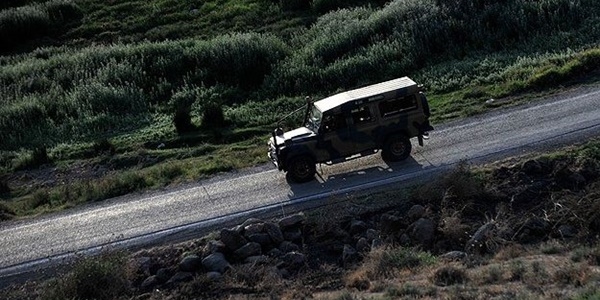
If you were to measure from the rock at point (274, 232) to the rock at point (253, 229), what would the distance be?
0.31ft

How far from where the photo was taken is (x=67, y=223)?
69.6 ft

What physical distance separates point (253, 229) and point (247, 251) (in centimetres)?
69

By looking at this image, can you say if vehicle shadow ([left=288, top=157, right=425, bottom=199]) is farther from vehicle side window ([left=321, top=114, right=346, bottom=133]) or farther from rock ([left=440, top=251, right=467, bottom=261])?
rock ([left=440, top=251, right=467, bottom=261])

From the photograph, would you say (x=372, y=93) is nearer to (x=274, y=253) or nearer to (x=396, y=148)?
(x=396, y=148)

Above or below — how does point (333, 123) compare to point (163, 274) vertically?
above

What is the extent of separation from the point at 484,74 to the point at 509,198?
1081cm

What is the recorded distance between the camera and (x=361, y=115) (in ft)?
69.9

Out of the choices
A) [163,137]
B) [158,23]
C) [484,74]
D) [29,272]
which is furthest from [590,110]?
[158,23]

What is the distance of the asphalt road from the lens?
1981 cm

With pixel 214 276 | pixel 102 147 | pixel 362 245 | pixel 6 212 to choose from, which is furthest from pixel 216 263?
pixel 102 147

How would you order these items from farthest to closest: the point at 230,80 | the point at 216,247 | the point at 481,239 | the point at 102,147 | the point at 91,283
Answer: the point at 230,80 < the point at 102,147 < the point at 216,247 < the point at 481,239 < the point at 91,283

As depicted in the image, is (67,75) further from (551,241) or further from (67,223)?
(551,241)

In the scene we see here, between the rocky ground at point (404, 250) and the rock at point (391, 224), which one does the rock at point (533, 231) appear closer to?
the rocky ground at point (404, 250)

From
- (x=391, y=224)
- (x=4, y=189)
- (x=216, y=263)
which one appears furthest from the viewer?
(x=4, y=189)
